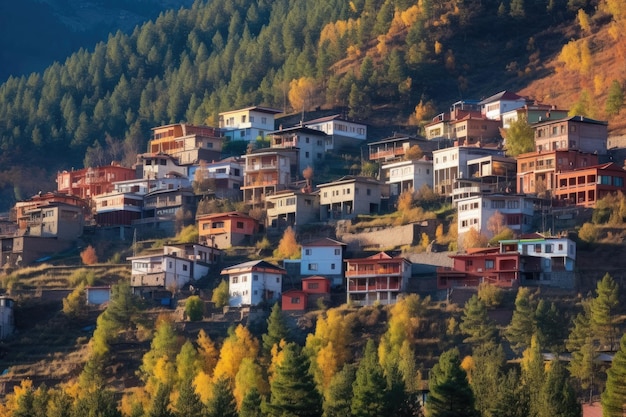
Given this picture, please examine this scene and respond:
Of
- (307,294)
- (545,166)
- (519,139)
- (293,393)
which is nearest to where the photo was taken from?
(293,393)

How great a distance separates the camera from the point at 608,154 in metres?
108

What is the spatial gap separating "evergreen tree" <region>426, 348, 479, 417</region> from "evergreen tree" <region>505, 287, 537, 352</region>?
11794 millimetres

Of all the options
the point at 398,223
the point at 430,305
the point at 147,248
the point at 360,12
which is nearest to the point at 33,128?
the point at 360,12

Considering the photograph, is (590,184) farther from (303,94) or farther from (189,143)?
(303,94)

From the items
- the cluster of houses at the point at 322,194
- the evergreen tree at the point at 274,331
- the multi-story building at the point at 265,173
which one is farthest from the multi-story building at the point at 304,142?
the evergreen tree at the point at 274,331

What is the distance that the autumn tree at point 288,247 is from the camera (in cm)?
10044

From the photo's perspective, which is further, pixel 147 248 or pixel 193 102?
pixel 193 102

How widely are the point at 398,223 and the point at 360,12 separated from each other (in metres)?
49.7

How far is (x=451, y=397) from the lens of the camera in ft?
232

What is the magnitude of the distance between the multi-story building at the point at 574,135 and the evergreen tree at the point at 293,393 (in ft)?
129

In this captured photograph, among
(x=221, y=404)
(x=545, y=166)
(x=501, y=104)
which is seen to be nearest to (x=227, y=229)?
(x=545, y=166)

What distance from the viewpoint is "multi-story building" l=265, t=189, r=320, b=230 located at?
10644cm

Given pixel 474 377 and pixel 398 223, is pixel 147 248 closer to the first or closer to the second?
pixel 398 223

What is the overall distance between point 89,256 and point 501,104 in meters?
33.5
